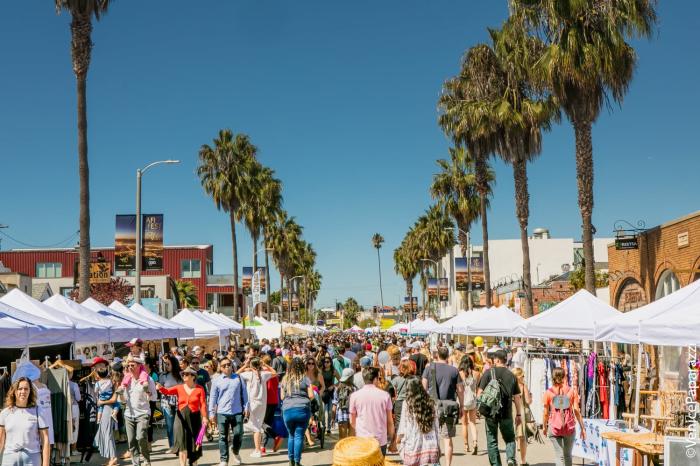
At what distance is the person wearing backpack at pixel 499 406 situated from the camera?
11.0 metres

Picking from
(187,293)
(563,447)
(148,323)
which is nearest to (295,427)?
(563,447)

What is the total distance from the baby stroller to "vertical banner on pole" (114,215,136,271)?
43.5 feet

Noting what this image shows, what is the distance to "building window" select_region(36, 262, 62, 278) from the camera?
76.9 m

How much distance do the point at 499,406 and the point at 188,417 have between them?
482 centimetres

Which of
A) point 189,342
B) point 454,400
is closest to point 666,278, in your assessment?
point 454,400

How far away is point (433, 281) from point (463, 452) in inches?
2193

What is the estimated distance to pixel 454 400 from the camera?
40.6 ft

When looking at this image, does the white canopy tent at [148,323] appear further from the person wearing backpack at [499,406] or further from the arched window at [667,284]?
the arched window at [667,284]

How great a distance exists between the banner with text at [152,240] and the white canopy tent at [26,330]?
13.0 m

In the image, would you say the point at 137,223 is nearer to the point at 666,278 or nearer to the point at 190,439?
the point at 190,439

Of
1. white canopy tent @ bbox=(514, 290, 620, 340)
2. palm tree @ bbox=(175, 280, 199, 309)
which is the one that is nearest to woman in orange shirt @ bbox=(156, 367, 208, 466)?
white canopy tent @ bbox=(514, 290, 620, 340)

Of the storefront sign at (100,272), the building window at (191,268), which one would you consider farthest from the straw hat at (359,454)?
the building window at (191,268)

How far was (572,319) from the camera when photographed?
53.7 feet

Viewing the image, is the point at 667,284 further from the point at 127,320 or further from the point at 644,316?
the point at 127,320
